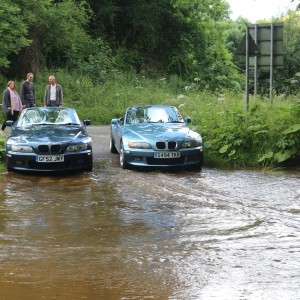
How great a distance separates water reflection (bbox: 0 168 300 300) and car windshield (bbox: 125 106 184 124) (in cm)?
290

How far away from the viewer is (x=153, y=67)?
38.6 m

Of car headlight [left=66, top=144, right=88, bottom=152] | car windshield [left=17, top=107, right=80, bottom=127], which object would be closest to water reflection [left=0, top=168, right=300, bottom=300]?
car headlight [left=66, top=144, right=88, bottom=152]

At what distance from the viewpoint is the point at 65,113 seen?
14.2 meters

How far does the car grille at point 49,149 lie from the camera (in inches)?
486

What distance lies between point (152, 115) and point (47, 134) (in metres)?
3.03

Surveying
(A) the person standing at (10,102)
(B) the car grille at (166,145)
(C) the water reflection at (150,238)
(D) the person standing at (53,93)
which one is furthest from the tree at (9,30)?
(C) the water reflection at (150,238)

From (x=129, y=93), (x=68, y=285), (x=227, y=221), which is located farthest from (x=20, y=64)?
(x=68, y=285)

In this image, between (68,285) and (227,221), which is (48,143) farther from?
(68,285)

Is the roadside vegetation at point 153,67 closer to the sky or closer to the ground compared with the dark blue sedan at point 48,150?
closer to the sky

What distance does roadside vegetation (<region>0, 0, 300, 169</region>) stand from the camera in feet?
47.8

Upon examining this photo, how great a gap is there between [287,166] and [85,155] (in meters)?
4.69

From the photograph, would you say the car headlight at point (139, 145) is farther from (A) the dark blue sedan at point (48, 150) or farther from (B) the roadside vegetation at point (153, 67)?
(B) the roadside vegetation at point (153, 67)

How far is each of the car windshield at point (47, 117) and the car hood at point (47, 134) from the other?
324 millimetres

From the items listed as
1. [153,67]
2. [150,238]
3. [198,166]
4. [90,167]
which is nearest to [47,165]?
[90,167]
